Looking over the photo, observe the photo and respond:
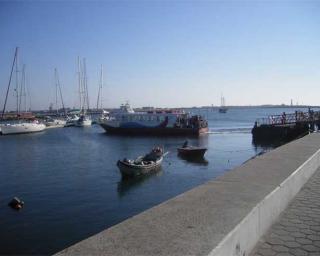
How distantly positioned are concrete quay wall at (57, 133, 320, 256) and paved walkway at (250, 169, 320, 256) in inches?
4.6

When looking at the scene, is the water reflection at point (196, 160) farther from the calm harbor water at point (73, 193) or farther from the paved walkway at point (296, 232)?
the paved walkway at point (296, 232)

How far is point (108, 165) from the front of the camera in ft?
106

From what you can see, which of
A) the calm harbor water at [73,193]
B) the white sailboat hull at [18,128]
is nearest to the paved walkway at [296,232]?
the calm harbor water at [73,193]

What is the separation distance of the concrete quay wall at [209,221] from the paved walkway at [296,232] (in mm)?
116

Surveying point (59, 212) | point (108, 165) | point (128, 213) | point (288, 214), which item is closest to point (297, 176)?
point (288, 214)

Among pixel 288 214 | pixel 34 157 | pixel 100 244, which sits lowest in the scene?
pixel 34 157

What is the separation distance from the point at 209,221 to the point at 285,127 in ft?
147

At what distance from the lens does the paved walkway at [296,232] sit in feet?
14.6

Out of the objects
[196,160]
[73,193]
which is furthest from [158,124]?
[73,193]

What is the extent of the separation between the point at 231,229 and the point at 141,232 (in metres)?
0.91

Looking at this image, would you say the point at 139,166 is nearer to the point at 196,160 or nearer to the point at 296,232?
the point at 196,160

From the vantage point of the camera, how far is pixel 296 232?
16.6ft

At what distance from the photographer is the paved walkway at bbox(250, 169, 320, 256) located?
4461mm

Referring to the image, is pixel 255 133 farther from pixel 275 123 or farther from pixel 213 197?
pixel 213 197
